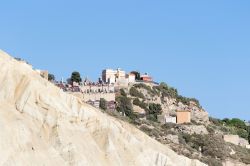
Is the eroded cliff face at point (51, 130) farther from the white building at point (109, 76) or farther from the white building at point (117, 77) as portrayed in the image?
the white building at point (109, 76)

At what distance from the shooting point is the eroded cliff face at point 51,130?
4644cm

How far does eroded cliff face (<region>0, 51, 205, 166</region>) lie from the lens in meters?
46.4

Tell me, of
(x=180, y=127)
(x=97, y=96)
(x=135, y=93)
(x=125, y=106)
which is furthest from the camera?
(x=135, y=93)

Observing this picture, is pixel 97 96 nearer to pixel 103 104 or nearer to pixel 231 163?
pixel 103 104

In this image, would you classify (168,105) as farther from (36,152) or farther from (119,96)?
(36,152)

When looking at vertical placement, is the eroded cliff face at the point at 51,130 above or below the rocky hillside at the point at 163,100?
below

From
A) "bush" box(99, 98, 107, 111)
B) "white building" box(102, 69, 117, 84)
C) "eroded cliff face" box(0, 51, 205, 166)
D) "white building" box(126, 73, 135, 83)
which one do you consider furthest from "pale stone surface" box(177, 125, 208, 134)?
"eroded cliff face" box(0, 51, 205, 166)

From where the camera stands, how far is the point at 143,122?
10906cm

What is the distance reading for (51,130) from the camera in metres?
48.4

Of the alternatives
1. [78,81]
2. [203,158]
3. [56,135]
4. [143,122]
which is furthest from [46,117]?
[78,81]

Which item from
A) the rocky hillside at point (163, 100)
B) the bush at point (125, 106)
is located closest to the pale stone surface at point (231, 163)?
the bush at point (125, 106)

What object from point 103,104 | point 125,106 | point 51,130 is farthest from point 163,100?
point 51,130

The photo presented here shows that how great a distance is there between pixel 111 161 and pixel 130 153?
221cm

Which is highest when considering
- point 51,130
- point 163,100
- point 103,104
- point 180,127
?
point 163,100
